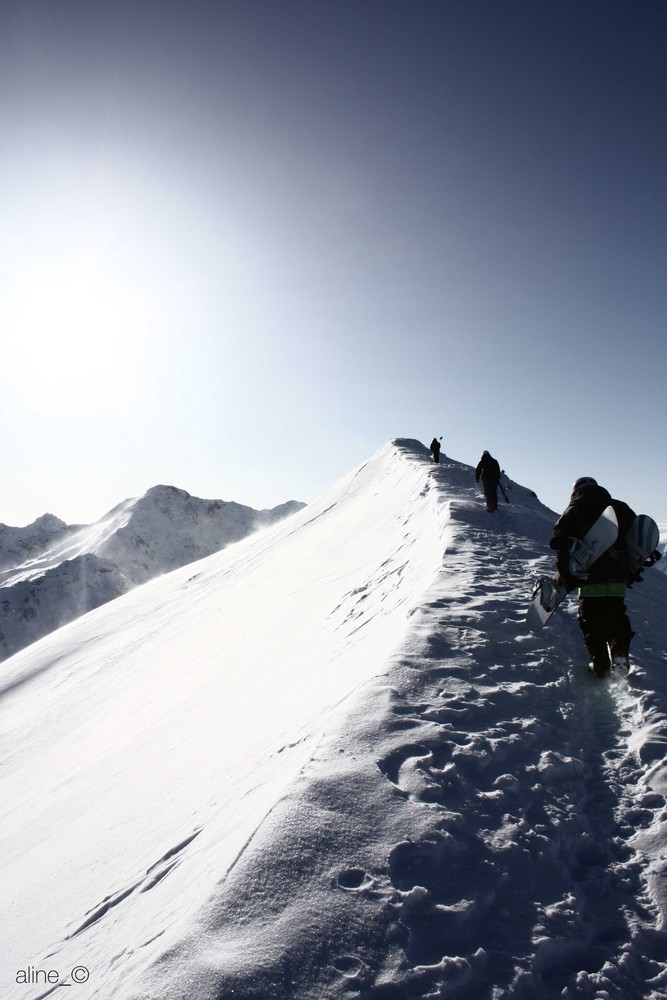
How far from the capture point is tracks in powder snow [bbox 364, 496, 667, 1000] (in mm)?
2215

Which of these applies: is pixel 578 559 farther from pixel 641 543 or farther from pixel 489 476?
pixel 489 476

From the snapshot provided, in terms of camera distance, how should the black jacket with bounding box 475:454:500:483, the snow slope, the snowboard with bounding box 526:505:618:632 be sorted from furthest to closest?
the black jacket with bounding box 475:454:500:483 → the snowboard with bounding box 526:505:618:632 → the snow slope

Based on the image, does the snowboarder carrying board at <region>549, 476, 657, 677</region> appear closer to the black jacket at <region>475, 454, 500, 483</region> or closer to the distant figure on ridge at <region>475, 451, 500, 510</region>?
the distant figure on ridge at <region>475, 451, 500, 510</region>

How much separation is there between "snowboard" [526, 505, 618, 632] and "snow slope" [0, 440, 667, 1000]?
0.82 feet

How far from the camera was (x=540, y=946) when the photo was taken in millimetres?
2316

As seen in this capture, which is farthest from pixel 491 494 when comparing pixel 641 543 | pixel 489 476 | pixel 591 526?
pixel 641 543

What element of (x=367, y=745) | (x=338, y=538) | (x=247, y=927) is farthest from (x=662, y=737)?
(x=338, y=538)

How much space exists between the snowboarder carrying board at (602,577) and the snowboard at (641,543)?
10 mm

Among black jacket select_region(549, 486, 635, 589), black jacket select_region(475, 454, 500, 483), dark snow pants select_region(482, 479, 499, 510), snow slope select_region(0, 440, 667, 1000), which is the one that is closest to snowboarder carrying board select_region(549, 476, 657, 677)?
black jacket select_region(549, 486, 635, 589)

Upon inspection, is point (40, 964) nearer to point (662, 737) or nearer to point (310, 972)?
point (310, 972)

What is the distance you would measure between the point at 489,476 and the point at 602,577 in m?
8.41

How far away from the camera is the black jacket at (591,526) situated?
502 centimetres

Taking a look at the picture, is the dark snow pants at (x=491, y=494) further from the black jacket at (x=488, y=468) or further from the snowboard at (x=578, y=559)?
the snowboard at (x=578, y=559)

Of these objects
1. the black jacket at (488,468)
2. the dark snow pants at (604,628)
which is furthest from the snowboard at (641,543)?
the black jacket at (488,468)
